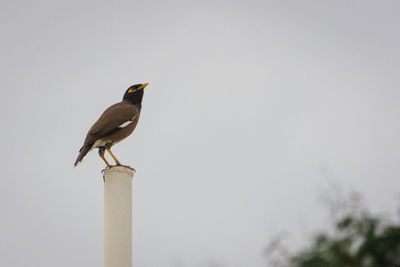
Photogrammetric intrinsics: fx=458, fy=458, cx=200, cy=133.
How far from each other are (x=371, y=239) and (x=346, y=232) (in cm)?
18

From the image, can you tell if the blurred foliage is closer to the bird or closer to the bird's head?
the bird

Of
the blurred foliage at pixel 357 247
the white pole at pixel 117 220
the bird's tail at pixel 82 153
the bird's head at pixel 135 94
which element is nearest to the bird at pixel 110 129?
the bird's tail at pixel 82 153

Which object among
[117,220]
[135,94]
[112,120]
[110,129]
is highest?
[135,94]

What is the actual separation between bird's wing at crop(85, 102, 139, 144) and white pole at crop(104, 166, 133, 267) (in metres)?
2.53

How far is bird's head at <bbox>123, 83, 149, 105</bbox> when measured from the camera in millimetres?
9141

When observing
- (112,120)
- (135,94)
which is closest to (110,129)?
(112,120)

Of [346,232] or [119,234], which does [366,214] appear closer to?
[346,232]

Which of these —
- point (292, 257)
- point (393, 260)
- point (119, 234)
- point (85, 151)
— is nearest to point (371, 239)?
point (393, 260)

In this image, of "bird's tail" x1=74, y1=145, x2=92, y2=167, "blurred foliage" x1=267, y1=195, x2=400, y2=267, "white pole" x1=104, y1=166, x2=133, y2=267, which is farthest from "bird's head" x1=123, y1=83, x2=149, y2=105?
"blurred foliage" x1=267, y1=195, x2=400, y2=267

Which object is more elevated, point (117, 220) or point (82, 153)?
point (82, 153)

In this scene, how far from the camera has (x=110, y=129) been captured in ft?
24.5

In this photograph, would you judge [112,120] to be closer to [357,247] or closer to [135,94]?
[135,94]

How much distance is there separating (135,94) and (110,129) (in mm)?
1895

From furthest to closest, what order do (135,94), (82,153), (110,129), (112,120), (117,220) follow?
(135,94) < (112,120) < (110,129) < (82,153) < (117,220)
